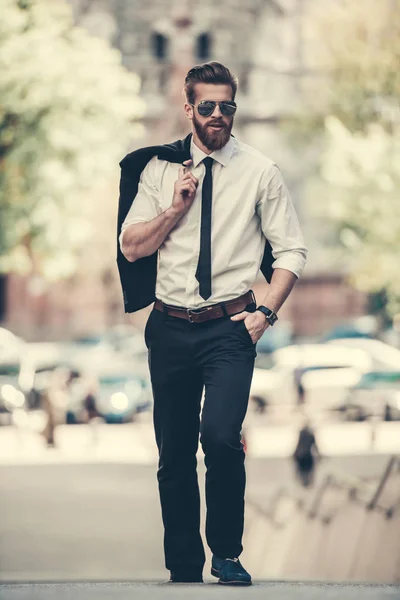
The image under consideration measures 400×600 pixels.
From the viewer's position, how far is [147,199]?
5555 mm

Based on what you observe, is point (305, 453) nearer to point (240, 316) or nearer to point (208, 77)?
point (240, 316)

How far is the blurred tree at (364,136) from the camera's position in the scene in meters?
29.5

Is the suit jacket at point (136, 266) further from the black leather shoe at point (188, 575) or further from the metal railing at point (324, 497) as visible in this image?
the metal railing at point (324, 497)

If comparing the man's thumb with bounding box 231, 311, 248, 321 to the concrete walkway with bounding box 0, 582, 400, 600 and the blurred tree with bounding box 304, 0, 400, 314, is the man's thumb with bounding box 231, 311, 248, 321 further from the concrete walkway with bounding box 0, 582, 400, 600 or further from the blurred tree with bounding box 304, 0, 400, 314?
the blurred tree with bounding box 304, 0, 400, 314

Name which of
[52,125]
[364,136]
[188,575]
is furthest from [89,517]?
[364,136]

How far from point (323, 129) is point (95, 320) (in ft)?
57.9

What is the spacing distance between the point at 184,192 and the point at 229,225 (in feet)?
Result: 0.72

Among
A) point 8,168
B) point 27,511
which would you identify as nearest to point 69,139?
point 8,168

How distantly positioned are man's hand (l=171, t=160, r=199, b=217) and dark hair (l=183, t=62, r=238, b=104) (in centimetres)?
29

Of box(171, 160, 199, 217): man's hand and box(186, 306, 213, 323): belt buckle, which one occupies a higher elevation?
box(171, 160, 199, 217): man's hand

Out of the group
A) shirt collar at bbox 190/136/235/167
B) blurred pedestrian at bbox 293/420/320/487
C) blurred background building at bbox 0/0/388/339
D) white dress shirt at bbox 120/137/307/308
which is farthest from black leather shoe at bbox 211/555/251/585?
blurred background building at bbox 0/0/388/339

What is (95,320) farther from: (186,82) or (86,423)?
(186,82)

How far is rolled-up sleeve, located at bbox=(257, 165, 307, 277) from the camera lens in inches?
215

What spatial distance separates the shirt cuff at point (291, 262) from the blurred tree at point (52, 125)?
2144 cm
